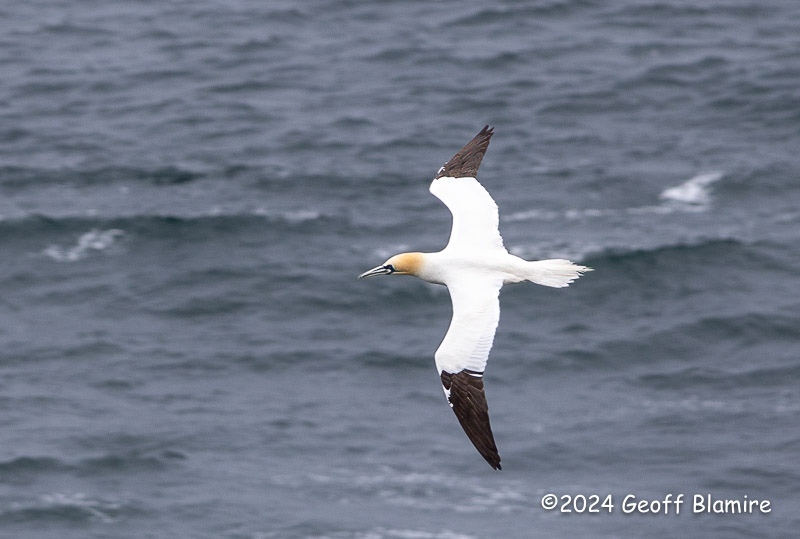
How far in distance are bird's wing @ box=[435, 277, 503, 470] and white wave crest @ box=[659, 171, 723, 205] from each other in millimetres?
24962

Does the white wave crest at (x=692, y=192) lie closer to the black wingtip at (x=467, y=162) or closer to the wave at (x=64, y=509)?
the wave at (x=64, y=509)

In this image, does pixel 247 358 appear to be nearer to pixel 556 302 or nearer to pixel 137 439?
pixel 137 439

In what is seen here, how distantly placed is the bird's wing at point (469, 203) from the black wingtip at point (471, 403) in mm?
2224

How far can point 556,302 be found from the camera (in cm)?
3978

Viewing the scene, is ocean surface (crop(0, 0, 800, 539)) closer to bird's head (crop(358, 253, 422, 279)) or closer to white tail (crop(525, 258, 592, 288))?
bird's head (crop(358, 253, 422, 279))

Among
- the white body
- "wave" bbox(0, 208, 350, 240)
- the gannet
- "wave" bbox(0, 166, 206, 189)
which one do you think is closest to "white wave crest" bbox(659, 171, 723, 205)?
"wave" bbox(0, 208, 350, 240)

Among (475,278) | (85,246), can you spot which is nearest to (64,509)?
(85,246)

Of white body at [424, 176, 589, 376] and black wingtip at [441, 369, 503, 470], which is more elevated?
white body at [424, 176, 589, 376]

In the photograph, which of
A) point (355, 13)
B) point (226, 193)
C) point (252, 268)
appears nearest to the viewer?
point (252, 268)

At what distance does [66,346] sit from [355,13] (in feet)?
78.3

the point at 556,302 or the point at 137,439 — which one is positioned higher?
the point at 556,302

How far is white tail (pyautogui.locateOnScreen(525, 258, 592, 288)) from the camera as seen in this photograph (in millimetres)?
19656

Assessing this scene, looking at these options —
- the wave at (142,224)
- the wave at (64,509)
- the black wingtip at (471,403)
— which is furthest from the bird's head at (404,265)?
the wave at (142,224)

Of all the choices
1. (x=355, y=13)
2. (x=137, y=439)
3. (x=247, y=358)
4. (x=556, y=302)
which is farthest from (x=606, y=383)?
(x=355, y=13)
